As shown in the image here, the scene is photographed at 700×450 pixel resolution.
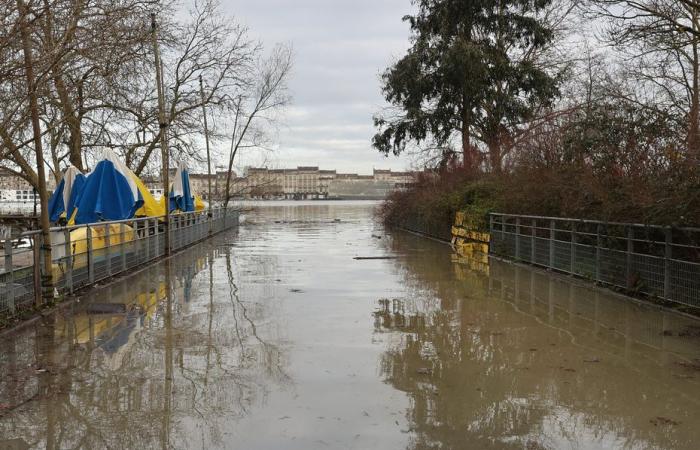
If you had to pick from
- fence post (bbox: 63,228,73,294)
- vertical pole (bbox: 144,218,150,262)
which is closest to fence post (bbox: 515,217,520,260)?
vertical pole (bbox: 144,218,150,262)

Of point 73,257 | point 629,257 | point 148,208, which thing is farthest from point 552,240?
point 148,208

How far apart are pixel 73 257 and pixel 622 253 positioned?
31.6 feet

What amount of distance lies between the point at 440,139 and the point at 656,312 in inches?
889

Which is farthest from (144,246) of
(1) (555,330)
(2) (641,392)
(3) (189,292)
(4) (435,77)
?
(4) (435,77)

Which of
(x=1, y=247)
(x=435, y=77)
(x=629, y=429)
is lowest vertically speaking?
(x=629, y=429)

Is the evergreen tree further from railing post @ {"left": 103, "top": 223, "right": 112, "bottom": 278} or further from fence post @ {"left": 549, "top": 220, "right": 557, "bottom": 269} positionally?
railing post @ {"left": 103, "top": 223, "right": 112, "bottom": 278}

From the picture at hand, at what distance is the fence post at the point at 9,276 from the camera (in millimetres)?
8578

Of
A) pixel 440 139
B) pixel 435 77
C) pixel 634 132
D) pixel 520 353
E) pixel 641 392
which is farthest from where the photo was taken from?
pixel 440 139

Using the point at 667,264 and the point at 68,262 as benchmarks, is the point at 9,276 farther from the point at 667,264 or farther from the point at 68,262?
the point at 667,264

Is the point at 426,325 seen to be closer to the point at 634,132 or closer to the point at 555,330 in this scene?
the point at 555,330

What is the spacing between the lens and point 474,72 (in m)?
27.9

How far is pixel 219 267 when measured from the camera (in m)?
16.8

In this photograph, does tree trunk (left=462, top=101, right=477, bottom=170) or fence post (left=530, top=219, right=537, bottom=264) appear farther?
tree trunk (left=462, top=101, right=477, bottom=170)

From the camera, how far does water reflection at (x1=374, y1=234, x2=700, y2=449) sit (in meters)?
4.85
